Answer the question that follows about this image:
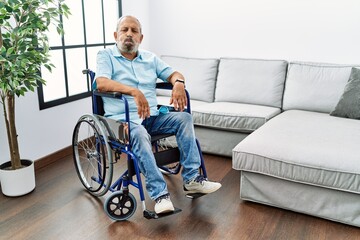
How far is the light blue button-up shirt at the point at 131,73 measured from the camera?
2.11 m

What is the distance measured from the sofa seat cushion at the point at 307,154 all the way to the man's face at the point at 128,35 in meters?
0.94

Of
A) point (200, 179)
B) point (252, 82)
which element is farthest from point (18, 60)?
point (252, 82)

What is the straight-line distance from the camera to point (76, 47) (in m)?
3.04

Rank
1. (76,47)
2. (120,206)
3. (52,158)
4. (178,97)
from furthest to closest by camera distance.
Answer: (76,47) < (52,158) < (178,97) < (120,206)

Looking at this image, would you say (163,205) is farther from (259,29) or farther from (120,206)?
(259,29)

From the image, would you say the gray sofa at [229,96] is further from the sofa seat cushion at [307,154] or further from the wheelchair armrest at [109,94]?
the wheelchair armrest at [109,94]

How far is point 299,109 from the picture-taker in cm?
293

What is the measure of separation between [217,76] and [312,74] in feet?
2.94

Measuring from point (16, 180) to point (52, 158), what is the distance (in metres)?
0.61

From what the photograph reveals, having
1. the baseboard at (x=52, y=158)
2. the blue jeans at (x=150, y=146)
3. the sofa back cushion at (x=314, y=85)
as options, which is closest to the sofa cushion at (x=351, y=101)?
the sofa back cushion at (x=314, y=85)

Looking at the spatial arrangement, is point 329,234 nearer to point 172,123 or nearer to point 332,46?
point 172,123

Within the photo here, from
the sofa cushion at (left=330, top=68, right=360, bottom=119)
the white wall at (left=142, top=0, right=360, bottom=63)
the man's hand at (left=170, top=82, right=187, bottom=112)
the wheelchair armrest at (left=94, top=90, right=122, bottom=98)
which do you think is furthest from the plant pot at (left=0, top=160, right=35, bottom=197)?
the sofa cushion at (left=330, top=68, right=360, bottom=119)

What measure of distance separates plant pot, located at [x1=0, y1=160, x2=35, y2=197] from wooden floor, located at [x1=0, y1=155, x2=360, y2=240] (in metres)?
0.05

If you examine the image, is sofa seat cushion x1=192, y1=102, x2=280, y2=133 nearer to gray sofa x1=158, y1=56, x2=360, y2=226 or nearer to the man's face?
gray sofa x1=158, y1=56, x2=360, y2=226
